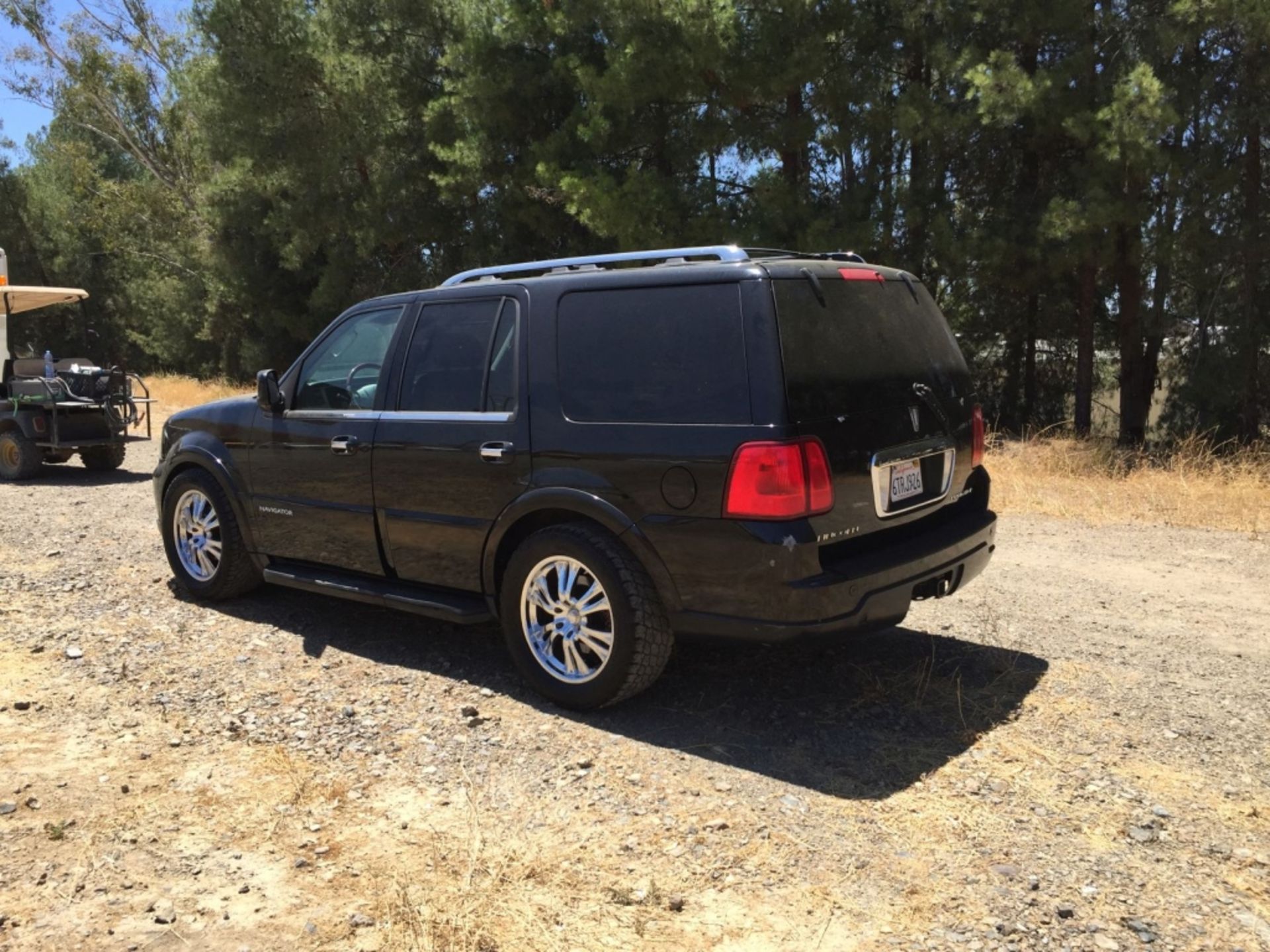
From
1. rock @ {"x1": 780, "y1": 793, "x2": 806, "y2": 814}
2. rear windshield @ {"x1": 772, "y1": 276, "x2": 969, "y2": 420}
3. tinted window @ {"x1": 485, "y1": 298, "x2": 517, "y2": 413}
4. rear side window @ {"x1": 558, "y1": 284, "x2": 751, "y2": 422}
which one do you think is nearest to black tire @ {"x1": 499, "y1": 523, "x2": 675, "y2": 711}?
rear side window @ {"x1": 558, "y1": 284, "x2": 751, "y2": 422}

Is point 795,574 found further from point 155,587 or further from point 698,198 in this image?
point 698,198

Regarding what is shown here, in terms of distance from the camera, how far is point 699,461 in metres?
3.99

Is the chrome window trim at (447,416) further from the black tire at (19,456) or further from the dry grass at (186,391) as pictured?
the dry grass at (186,391)

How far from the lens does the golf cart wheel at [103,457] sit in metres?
12.8

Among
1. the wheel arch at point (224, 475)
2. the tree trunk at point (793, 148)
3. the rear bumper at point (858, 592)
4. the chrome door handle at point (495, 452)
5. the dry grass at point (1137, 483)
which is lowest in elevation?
the dry grass at point (1137, 483)

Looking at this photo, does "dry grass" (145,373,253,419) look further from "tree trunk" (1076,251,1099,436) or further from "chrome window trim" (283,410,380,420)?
"chrome window trim" (283,410,380,420)

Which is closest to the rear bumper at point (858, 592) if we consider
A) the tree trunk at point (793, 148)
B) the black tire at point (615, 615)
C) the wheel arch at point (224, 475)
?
the black tire at point (615, 615)

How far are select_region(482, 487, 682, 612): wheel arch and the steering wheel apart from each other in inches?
54.3

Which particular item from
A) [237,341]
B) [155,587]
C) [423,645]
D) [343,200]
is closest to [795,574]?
[423,645]

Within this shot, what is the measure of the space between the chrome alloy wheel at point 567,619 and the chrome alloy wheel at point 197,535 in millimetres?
2594

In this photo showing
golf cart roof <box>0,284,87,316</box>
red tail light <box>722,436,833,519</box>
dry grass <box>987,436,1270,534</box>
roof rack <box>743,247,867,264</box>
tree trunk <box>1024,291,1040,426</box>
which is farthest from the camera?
tree trunk <box>1024,291,1040,426</box>

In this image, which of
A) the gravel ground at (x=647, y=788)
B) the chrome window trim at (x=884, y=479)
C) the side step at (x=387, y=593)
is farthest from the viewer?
the side step at (x=387, y=593)

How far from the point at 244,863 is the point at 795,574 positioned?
216 cm

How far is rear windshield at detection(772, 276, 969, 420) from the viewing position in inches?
158
